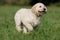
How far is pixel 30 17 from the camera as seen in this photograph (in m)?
8.28

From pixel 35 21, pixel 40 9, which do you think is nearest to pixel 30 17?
pixel 35 21

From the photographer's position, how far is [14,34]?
8.24 metres

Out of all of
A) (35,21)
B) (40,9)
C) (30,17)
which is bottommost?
(35,21)

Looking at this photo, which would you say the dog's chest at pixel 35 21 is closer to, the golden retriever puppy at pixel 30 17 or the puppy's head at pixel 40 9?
the golden retriever puppy at pixel 30 17

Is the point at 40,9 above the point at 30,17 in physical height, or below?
above

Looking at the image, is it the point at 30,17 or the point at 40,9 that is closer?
the point at 40,9

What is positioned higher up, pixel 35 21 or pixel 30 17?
pixel 30 17

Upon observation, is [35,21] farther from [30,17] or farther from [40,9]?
[40,9]

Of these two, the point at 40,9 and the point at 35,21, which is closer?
the point at 40,9

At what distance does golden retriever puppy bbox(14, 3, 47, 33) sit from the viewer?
26.8ft

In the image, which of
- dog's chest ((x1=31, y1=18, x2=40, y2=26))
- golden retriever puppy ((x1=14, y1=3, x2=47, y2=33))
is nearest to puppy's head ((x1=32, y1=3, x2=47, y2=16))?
golden retriever puppy ((x1=14, y1=3, x2=47, y2=33))

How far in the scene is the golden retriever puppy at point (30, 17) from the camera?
8156 mm

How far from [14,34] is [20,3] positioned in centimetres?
1617

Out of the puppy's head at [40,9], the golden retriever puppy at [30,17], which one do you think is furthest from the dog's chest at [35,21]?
the puppy's head at [40,9]
